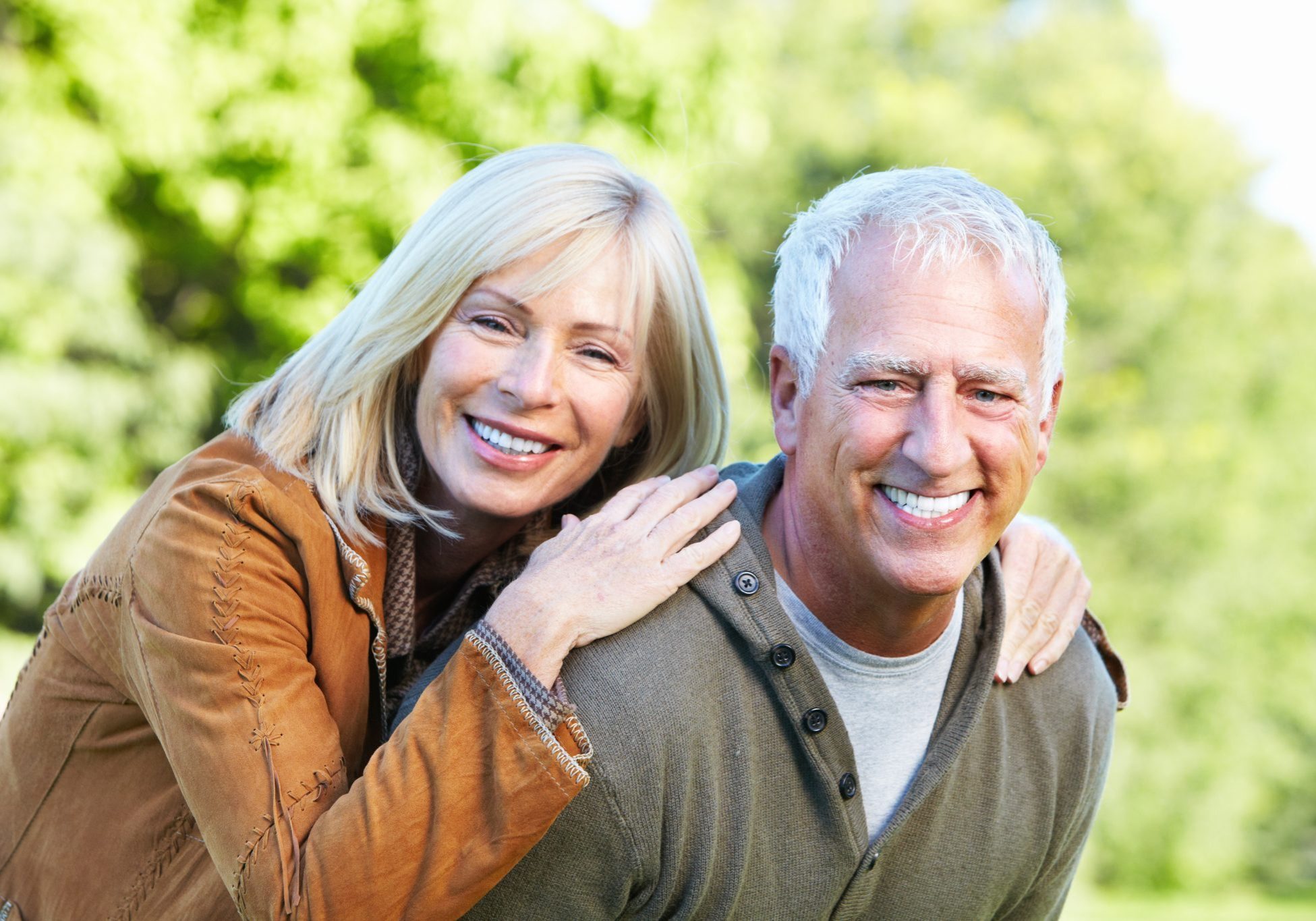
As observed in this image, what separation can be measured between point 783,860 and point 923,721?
0.40 metres

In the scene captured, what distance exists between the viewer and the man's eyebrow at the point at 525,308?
249 centimetres

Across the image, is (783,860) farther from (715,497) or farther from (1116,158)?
(1116,158)

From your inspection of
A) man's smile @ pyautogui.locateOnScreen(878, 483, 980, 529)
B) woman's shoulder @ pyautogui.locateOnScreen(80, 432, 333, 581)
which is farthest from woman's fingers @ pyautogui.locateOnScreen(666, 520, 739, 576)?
woman's shoulder @ pyautogui.locateOnScreen(80, 432, 333, 581)

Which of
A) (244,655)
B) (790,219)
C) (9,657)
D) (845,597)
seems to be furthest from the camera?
(790,219)

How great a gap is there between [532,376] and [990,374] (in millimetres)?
859

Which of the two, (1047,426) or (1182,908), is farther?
(1182,908)

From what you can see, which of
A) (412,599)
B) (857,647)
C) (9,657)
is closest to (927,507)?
(857,647)

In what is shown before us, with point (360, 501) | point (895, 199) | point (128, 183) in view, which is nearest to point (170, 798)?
point (360, 501)

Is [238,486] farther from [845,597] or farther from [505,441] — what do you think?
[845,597]

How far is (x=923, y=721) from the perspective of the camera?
2420 mm

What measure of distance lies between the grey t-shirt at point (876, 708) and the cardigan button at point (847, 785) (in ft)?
0.41

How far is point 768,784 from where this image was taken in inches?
87.7

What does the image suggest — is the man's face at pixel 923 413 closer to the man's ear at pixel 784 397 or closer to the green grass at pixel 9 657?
the man's ear at pixel 784 397

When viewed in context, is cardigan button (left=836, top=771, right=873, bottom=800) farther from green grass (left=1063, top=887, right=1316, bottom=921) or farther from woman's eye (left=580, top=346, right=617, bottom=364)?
green grass (left=1063, top=887, right=1316, bottom=921)
